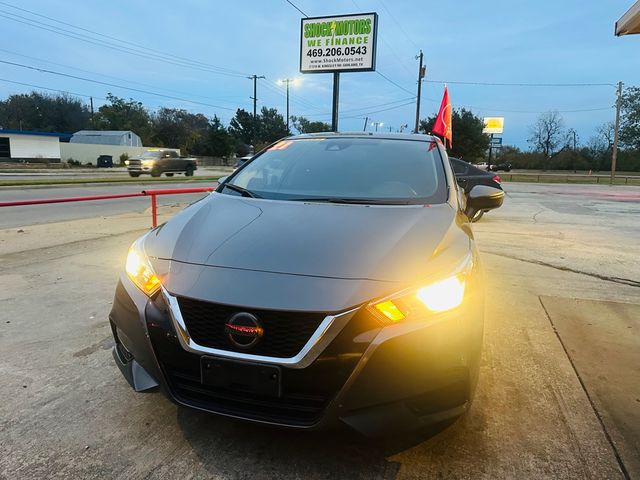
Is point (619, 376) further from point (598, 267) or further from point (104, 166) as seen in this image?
point (104, 166)

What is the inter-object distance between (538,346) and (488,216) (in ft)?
31.8

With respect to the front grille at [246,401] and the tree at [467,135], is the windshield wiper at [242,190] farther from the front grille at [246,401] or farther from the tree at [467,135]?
the tree at [467,135]

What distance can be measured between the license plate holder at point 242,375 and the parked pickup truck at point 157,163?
32.5 m

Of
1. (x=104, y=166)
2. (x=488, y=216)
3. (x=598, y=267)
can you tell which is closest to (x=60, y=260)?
(x=598, y=267)

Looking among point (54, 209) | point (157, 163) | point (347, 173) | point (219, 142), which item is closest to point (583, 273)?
point (347, 173)

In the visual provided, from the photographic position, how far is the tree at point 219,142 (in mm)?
76438

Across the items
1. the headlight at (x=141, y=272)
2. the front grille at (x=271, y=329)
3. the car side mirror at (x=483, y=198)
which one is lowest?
the front grille at (x=271, y=329)

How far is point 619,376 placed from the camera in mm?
3330

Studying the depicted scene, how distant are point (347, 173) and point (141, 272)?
162 cm

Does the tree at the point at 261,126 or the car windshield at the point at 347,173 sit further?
the tree at the point at 261,126

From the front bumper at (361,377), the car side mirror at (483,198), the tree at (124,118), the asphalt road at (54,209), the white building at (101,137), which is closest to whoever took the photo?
the front bumper at (361,377)

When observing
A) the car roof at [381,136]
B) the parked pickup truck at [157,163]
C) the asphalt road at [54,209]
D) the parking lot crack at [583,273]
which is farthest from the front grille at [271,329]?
the parked pickup truck at [157,163]

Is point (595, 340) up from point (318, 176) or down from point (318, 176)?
down

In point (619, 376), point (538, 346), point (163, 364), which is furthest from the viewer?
point (538, 346)
